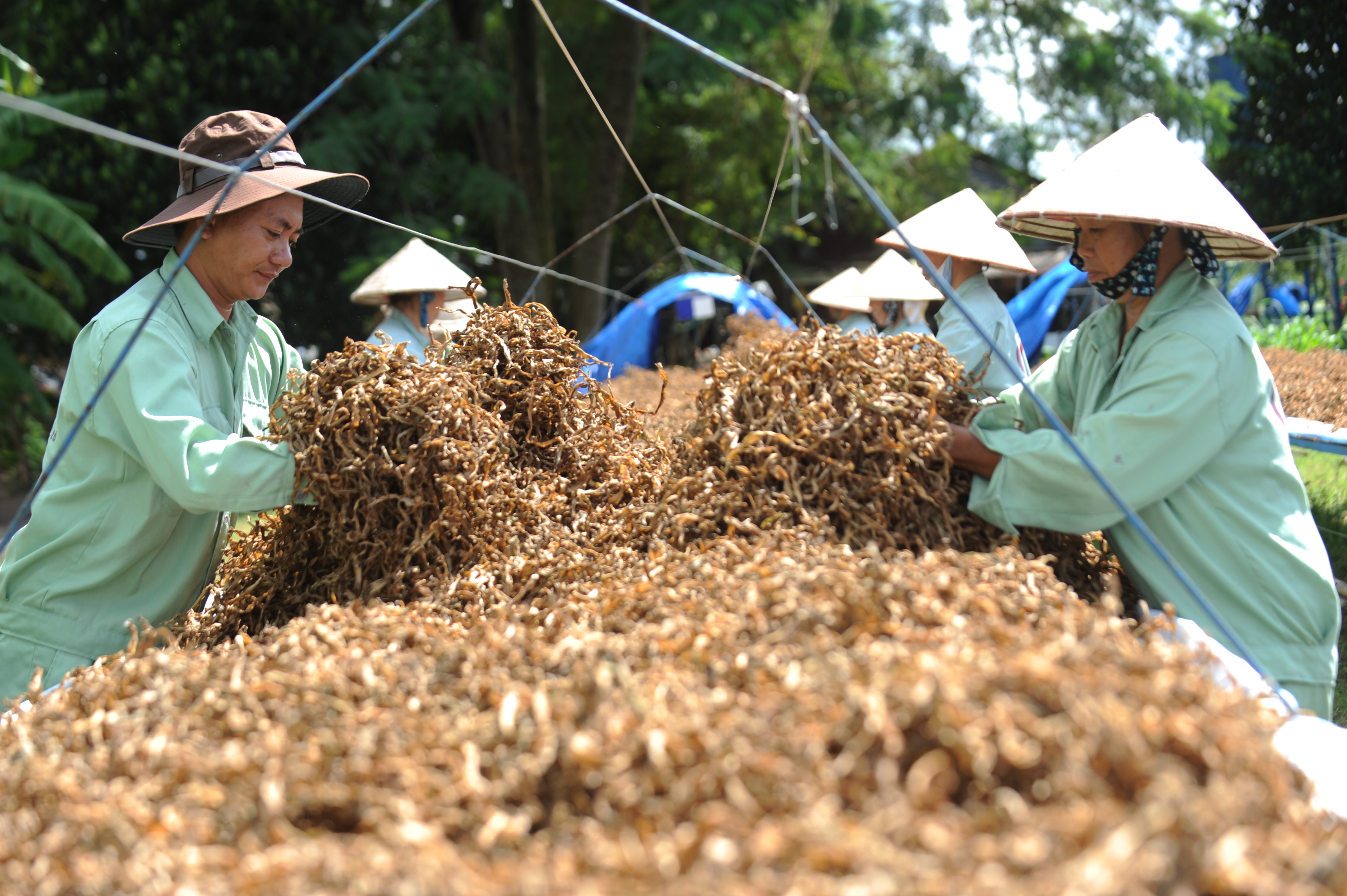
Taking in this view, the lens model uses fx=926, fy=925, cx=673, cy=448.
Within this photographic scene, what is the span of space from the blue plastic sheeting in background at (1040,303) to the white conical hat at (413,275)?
19.0 feet

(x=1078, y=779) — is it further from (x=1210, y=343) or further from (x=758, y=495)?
(x=1210, y=343)

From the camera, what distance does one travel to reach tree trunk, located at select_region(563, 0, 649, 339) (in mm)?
9797

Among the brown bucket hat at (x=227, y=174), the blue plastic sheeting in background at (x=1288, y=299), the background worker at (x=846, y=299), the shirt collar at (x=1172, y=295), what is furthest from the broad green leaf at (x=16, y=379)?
the blue plastic sheeting in background at (x=1288, y=299)

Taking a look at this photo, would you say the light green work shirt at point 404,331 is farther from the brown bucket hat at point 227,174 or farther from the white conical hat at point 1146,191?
the white conical hat at point 1146,191

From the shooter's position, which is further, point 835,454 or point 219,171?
point 219,171

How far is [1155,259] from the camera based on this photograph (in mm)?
2111

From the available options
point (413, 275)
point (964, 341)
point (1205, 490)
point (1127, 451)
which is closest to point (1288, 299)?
point (964, 341)

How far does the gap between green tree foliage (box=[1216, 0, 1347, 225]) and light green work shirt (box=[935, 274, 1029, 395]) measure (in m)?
11.2

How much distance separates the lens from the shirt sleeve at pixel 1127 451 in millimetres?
1894

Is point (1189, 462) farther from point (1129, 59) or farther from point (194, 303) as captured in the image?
point (1129, 59)

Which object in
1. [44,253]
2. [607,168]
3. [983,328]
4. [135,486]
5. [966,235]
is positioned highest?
[607,168]

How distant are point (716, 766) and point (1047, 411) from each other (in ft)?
3.15

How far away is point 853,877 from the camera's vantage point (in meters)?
0.97

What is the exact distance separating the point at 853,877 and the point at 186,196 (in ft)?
7.66
